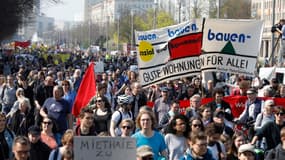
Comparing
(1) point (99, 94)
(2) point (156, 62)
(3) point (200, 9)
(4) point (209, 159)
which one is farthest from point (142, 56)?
(3) point (200, 9)

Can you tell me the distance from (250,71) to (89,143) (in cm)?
787

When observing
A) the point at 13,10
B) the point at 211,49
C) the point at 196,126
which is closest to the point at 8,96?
the point at 211,49

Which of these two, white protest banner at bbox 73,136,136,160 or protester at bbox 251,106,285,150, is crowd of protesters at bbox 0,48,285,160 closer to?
protester at bbox 251,106,285,150

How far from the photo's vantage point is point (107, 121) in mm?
12781

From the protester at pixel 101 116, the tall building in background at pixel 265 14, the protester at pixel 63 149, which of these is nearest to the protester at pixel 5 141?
the protester at pixel 63 149

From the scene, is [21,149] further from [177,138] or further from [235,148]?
[235,148]

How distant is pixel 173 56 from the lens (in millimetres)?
15414

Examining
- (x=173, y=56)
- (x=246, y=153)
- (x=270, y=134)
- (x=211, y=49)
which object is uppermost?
(x=211, y=49)

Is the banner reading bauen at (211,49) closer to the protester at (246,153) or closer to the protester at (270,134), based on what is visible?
the protester at (270,134)

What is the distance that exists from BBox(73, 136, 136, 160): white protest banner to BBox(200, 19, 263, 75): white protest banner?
7775mm

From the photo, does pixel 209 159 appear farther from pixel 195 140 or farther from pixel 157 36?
pixel 157 36

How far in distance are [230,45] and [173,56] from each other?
1049mm

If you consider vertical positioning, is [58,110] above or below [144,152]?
below

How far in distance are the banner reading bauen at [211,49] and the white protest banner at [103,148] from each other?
7749 mm
